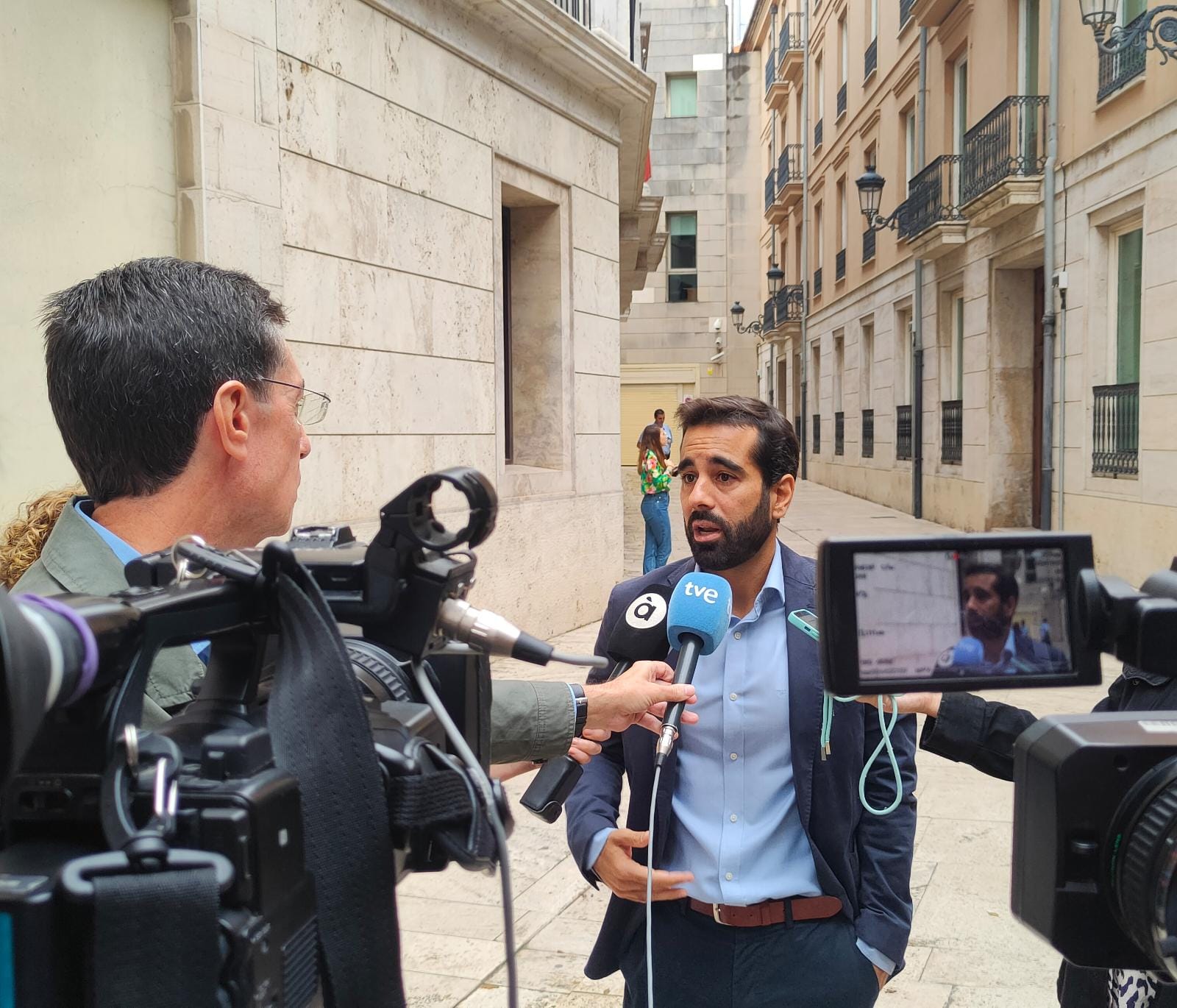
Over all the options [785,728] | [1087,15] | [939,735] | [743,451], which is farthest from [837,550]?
[1087,15]

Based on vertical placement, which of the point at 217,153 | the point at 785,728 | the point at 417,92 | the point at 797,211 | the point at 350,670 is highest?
the point at 797,211

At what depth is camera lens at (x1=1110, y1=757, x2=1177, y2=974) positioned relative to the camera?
948 millimetres

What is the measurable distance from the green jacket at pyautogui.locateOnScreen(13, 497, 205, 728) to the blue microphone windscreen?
1059 millimetres

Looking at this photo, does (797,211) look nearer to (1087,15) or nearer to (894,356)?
(894,356)

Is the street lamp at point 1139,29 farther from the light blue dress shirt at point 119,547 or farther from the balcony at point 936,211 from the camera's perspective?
the light blue dress shirt at point 119,547

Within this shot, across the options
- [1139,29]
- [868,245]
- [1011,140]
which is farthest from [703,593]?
[868,245]

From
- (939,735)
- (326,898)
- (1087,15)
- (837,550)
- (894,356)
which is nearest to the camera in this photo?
(326,898)

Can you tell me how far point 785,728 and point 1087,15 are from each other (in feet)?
30.5

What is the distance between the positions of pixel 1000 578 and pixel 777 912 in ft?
4.45

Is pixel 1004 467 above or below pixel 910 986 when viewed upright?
above

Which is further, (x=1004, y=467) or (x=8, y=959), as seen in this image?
(x=1004, y=467)

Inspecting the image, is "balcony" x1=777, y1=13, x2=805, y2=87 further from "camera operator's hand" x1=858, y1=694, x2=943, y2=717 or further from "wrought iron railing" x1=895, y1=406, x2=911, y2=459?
"camera operator's hand" x1=858, y1=694, x2=943, y2=717

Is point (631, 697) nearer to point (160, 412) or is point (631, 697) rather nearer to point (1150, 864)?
point (160, 412)

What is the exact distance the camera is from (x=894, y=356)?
2119 cm
